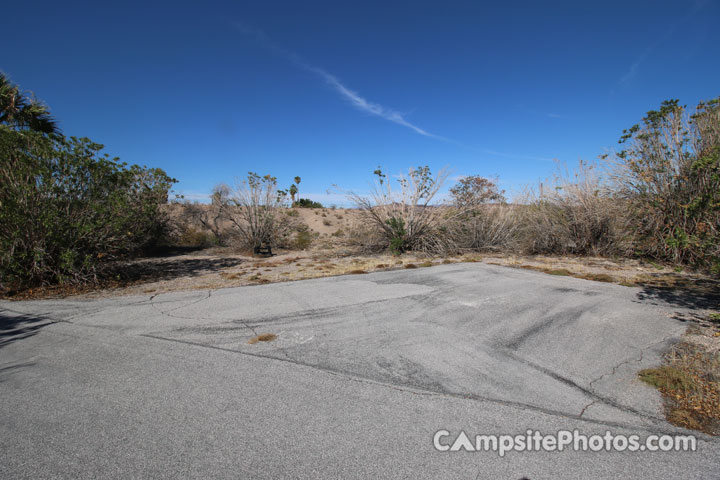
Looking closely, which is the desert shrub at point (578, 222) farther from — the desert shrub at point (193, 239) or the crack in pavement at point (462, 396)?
the desert shrub at point (193, 239)

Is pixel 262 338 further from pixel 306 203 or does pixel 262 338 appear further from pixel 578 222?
pixel 306 203

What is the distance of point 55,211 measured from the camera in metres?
7.32

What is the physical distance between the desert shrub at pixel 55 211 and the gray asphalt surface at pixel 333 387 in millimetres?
1832

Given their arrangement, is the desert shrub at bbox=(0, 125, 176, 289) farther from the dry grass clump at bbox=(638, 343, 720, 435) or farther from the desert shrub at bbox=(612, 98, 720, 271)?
the desert shrub at bbox=(612, 98, 720, 271)

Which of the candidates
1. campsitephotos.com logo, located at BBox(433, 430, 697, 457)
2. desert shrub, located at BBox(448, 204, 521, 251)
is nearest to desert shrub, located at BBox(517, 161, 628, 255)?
desert shrub, located at BBox(448, 204, 521, 251)

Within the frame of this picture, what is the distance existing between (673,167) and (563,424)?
1002cm

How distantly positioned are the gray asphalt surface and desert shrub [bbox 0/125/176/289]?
183 cm

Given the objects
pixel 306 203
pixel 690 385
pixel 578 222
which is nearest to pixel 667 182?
pixel 578 222

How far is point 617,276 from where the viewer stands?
750 centimetres

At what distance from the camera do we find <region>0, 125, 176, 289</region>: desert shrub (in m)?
7.00

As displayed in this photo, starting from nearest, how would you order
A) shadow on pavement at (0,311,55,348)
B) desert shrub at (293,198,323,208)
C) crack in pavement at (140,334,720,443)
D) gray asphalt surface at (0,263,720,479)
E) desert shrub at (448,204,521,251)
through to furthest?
gray asphalt surface at (0,263,720,479) < crack in pavement at (140,334,720,443) < shadow on pavement at (0,311,55,348) < desert shrub at (448,204,521,251) < desert shrub at (293,198,323,208)

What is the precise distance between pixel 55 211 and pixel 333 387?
8139mm

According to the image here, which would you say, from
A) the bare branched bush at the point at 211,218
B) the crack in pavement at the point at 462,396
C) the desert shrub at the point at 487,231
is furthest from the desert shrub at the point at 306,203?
the crack in pavement at the point at 462,396

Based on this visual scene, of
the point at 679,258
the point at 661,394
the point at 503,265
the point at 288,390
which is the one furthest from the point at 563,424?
the point at 679,258
